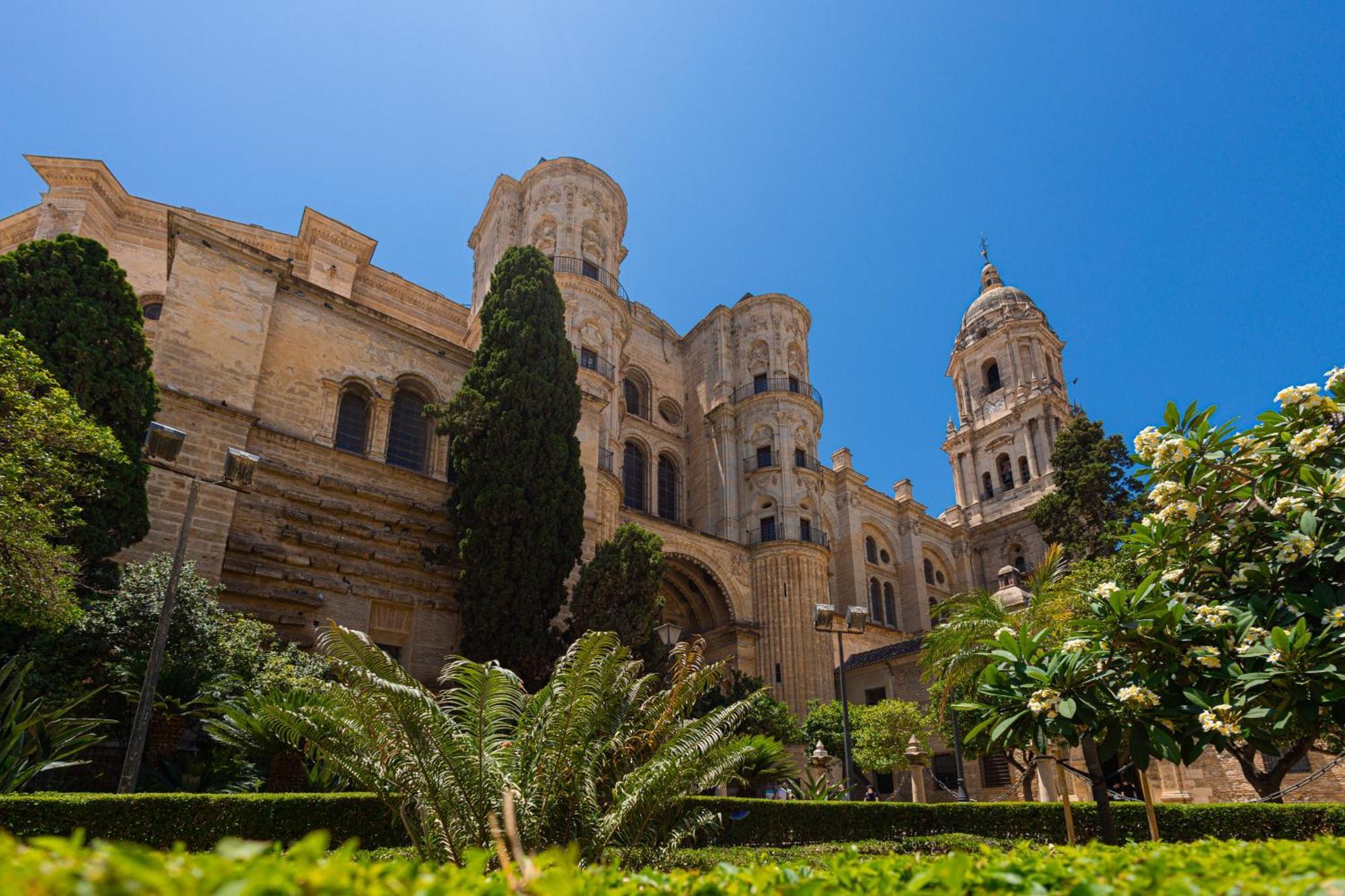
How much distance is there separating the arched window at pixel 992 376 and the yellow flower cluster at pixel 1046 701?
4084 cm

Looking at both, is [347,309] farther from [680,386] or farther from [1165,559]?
[1165,559]

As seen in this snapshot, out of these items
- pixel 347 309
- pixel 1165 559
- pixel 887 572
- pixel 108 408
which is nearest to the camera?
pixel 1165 559

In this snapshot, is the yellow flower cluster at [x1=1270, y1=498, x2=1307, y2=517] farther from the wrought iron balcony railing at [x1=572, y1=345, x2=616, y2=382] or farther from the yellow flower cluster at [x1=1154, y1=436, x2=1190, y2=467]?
the wrought iron balcony railing at [x1=572, y1=345, x2=616, y2=382]

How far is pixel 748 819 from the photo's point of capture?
10156 mm

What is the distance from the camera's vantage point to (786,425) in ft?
97.8

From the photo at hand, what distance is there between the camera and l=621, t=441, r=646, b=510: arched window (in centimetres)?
2917

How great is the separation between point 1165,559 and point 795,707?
18744 mm

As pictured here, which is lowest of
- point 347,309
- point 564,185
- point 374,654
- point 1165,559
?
point 374,654

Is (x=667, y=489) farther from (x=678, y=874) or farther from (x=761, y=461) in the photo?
(x=678, y=874)

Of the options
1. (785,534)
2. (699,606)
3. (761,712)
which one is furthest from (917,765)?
(785,534)

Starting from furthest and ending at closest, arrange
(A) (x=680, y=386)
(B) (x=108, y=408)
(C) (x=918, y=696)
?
(A) (x=680, y=386)
(C) (x=918, y=696)
(B) (x=108, y=408)

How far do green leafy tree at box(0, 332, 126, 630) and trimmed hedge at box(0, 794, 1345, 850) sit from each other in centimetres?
316

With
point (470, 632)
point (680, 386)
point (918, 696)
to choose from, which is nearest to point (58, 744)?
point (470, 632)

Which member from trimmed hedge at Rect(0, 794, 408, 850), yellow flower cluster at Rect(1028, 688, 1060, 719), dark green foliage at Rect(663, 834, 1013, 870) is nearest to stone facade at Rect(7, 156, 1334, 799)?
trimmed hedge at Rect(0, 794, 408, 850)
